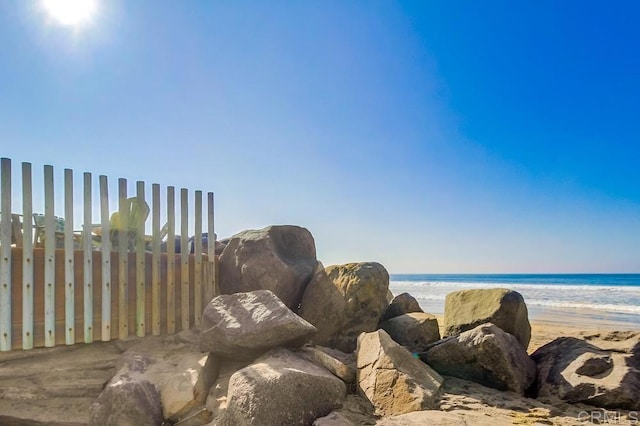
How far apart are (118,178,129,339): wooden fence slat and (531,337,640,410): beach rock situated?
206 inches

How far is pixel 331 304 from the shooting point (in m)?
5.68

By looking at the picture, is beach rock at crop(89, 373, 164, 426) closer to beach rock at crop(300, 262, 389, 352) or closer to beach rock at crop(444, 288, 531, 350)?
beach rock at crop(300, 262, 389, 352)

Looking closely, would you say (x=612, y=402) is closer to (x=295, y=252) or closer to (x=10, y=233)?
(x=295, y=252)

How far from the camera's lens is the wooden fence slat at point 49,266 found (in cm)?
480

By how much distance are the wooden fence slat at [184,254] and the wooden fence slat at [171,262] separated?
0.12 meters

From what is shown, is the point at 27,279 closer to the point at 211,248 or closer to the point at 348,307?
the point at 211,248

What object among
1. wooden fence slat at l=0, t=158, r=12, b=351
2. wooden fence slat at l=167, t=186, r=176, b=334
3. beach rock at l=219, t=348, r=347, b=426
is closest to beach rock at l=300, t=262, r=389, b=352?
beach rock at l=219, t=348, r=347, b=426

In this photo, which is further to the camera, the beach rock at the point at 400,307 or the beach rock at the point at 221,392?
the beach rock at the point at 400,307

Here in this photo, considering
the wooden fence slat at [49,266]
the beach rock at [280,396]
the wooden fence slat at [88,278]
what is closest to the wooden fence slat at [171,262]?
the wooden fence slat at [88,278]

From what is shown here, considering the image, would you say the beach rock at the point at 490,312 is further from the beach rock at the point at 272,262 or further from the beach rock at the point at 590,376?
the beach rock at the point at 272,262

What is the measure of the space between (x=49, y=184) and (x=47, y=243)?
755mm

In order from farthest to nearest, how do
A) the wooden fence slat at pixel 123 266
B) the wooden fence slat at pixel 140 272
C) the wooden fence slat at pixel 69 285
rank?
the wooden fence slat at pixel 140 272 < the wooden fence slat at pixel 123 266 < the wooden fence slat at pixel 69 285

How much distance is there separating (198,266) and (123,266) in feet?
3.60

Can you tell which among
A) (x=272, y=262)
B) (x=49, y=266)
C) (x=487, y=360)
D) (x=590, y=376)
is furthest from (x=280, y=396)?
(x=49, y=266)
